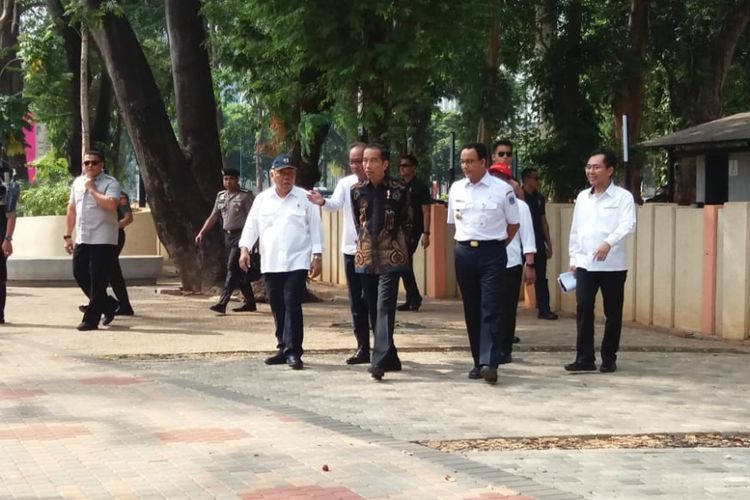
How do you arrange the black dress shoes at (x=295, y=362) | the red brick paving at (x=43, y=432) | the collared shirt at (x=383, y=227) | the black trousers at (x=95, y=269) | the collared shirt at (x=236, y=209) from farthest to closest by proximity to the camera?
the collared shirt at (x=236, y=209) → the black trousers at (x=95, y=269) → the black dress shoes at (x=295, y=362) → the collared shirt at (x=383, y=227) → the red brick paving at (x=43, y=432)

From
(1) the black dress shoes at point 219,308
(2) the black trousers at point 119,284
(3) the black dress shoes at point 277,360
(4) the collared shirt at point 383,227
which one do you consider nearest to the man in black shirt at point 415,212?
(1) the black dress shoes at point 219,308

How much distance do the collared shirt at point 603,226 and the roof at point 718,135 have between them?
14629mm

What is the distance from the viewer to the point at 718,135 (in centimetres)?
2528

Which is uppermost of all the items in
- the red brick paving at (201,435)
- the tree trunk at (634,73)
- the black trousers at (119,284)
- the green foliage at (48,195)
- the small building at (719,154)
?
the tree trunk at (634,73)

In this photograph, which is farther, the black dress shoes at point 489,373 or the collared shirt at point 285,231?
the collared shirt at point 285,231

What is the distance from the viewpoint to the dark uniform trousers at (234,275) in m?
15.2

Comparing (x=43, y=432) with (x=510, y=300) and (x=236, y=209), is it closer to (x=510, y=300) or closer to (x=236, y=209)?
(x=510, y=300)

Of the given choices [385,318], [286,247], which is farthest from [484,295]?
[286,247]

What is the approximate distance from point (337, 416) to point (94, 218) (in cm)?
597

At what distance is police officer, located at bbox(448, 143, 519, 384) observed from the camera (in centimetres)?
977

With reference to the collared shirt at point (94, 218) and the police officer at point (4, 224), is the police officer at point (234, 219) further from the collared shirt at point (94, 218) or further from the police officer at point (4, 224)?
the police officer at point (4, 224)

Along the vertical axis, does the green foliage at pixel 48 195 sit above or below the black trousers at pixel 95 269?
above

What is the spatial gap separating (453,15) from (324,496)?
7.93 m

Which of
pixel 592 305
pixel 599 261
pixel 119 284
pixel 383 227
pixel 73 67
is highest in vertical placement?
pixel 73 67
